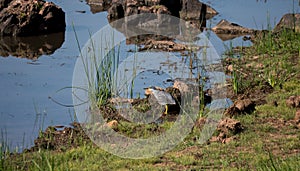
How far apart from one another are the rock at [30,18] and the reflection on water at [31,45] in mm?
172

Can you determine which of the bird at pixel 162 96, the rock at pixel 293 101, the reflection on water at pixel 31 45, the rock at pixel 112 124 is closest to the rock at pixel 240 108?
the rock at pixel 293 101

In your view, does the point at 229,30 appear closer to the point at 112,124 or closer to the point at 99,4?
the point at 99,4

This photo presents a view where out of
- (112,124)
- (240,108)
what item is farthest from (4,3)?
(240,108)

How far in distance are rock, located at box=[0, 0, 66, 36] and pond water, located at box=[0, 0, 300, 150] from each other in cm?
37

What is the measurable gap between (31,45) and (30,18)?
2.81 ft

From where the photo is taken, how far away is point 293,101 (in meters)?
7.54

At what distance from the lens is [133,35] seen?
509 inches

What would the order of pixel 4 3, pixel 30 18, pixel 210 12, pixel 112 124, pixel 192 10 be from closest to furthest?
pixel 112 124
pixel 30 18
pixel 4 3
pixel 192 10
pixel 210 12

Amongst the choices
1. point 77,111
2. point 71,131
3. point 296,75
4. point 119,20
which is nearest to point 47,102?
point 77,111

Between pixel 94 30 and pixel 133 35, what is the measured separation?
0.79 metres

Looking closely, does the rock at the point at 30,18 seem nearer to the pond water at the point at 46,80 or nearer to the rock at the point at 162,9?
the pond water at the point at 46,80

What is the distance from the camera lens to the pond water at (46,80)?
7.83 m

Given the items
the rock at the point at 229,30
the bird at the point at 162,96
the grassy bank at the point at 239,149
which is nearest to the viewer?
the grassy bank at the point at 239,149

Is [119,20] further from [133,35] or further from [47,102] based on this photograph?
[47,102]
